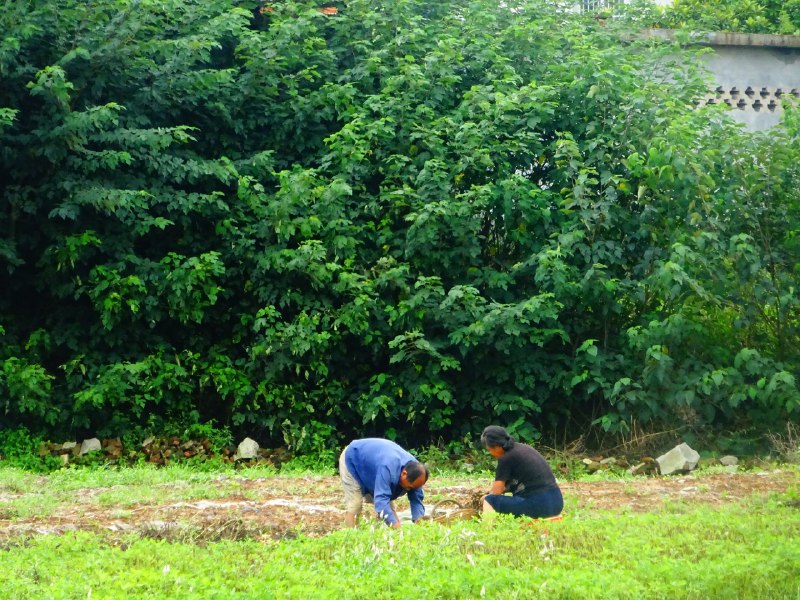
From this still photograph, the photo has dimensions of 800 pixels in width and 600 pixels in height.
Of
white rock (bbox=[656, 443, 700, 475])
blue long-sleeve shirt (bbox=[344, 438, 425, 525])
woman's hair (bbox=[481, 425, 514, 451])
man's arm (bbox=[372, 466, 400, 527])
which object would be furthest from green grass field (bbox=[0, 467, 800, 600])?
white rock (bbox=[656, 443, 700, 475])

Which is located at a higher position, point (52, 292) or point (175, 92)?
point (175, 92)

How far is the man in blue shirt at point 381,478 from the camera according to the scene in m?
7.90

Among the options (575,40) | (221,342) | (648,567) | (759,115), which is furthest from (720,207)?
(648,567)

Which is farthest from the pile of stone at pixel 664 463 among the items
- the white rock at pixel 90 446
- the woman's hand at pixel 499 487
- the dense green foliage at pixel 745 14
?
the dense green foliage at pixel 745 14

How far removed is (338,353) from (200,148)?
3272 mm

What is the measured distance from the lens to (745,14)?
20906mm

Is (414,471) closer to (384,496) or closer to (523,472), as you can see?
(384,496)

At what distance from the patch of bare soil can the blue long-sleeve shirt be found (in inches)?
Result: 23.0

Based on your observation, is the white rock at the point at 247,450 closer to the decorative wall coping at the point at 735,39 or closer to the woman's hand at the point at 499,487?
the woman's hand at the point at 499,487

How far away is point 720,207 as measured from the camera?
12.8 metres

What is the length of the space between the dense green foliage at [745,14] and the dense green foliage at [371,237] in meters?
7.06

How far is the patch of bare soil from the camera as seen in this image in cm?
837

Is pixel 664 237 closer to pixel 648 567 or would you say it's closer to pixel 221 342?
pixel 221 342

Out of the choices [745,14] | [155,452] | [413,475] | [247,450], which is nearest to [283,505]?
[413,475]
